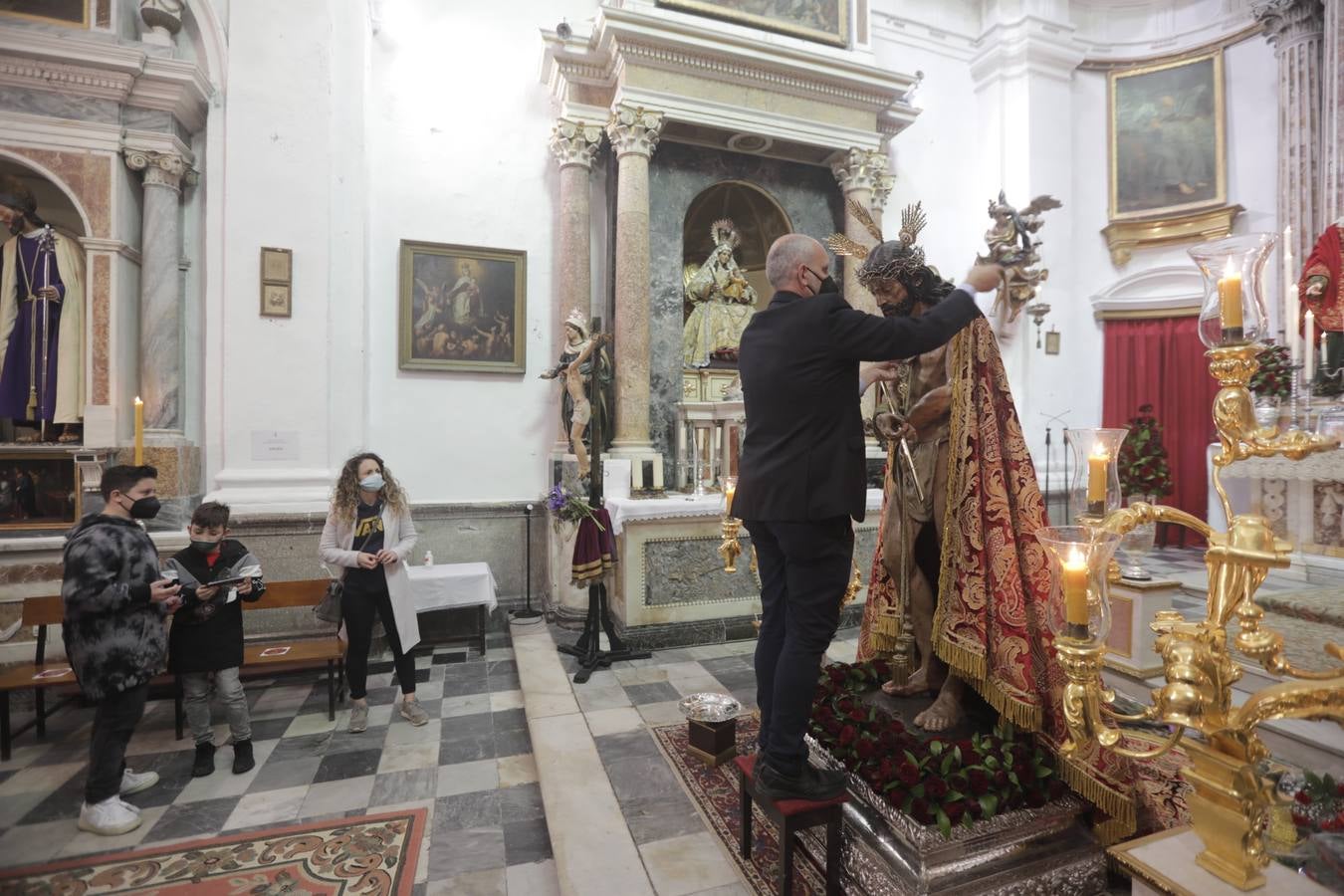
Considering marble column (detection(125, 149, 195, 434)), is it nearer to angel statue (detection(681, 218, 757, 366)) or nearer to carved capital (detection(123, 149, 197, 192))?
carved capital (detection(123, 149, 197, 192))

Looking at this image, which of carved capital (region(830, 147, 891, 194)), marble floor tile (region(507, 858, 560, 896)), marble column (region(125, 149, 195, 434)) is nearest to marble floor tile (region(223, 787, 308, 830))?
marble floor tile (region(507, 858, 560, 896))

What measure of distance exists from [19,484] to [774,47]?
7736 mm

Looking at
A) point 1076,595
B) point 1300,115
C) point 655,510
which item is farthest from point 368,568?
point 1300,115

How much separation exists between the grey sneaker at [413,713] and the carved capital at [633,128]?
5.28 m

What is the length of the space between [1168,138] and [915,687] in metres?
10.2

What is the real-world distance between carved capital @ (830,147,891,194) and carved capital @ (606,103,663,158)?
7.45 ft

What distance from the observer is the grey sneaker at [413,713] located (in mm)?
4172

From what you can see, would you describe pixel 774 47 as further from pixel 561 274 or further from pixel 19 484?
pixel 19 484

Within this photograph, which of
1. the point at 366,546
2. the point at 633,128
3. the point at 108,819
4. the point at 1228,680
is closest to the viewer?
the point at 1228,680

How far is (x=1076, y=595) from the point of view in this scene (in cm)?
139

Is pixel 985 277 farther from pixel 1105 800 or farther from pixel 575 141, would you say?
pixel 575 141

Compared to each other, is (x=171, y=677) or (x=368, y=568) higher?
(x=368, y=568)

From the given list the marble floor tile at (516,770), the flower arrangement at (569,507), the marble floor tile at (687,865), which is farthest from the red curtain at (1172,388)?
the marble floor tile at (516,770)

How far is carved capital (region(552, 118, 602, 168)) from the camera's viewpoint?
262 inches
